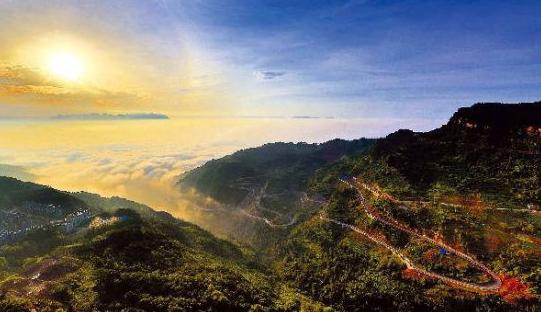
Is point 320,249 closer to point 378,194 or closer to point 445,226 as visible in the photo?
point 378,194

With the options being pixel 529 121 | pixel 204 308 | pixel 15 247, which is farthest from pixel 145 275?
Result: pixel 529 121

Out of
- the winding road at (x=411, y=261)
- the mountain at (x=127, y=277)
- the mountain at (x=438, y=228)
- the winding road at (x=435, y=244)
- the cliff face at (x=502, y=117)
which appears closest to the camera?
the mountain at (x=127, y=277)

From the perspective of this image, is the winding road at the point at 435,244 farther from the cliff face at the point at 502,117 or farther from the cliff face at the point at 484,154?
the cliff face at the point at 502,117

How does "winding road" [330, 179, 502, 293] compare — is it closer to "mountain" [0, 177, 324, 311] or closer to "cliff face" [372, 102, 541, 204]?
"cliff face" [372, 102, 541, 204]

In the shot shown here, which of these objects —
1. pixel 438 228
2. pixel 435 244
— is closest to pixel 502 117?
pixel 438 228

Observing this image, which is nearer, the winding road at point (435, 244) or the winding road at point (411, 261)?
the winding road at point (435, 244)

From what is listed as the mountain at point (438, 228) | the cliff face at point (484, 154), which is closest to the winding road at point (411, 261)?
the mountain at point (438, 228)

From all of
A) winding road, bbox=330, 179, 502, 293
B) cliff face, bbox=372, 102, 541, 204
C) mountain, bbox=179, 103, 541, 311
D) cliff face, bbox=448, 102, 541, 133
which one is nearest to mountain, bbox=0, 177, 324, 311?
mountain, bbox=179, 103, 541, 311

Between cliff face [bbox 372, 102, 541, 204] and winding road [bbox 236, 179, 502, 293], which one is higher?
cliff face [bbox 372, 102, 541, 204]
